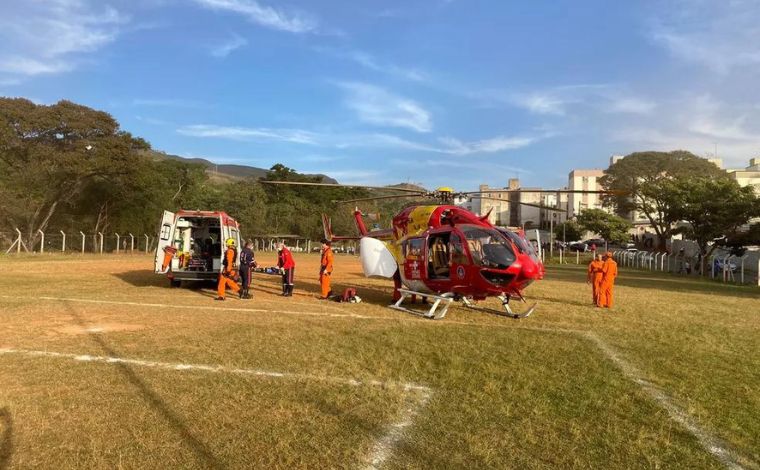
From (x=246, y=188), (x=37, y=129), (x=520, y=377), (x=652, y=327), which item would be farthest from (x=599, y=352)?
(x=246, y=188)

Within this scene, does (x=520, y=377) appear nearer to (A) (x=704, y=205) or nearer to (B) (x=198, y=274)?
(B) (x=198, y=274)

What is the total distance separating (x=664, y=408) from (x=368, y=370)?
3186 mm

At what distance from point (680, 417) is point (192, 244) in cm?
1513

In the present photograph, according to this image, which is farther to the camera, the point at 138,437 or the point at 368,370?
the point at 368,370

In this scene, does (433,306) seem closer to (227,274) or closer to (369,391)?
(369,391)

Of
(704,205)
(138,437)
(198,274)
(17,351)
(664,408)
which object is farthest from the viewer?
(704,205)

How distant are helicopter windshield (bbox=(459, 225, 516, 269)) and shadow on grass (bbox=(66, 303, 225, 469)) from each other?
6.34 meters

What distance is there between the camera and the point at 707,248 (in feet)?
109

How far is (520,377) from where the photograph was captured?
6023mm

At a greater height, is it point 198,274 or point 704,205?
point 704,205

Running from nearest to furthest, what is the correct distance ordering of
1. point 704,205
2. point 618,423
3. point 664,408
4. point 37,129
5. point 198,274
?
1. point 618,423
2. point 664,408
3. point 198,274
4. point 704,205
5. point 37,129

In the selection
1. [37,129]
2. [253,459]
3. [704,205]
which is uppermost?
[37,129]

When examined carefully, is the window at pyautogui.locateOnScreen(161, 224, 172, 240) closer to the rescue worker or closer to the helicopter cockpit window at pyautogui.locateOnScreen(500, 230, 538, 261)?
the rescue worker

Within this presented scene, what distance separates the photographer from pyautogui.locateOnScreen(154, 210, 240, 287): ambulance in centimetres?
1452
